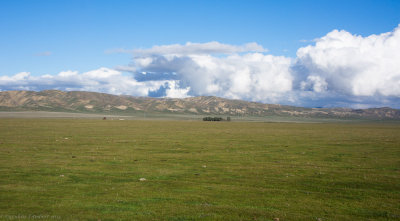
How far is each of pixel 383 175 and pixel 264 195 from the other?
35.9ft

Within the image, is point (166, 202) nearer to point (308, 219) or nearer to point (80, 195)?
point (80, 195)

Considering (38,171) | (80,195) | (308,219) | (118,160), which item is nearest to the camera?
(308,219)

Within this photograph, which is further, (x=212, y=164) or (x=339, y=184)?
(x=212, y=164)

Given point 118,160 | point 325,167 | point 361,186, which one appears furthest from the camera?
point 118,160

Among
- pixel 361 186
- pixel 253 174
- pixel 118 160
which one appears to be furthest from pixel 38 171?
pixel 361 186

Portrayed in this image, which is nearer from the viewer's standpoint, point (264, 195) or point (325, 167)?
point (264, 195)

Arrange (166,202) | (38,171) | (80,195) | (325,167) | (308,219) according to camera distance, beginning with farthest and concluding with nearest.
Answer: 1. (325,167)
2. (38,171)
3. (80,195)
4. (166,202)
5. (308,219)

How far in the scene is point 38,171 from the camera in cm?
2336

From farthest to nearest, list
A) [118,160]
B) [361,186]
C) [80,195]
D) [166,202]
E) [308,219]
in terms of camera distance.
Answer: [118,160] < [361,186] < [80,195] < [166,202] < [308,219]

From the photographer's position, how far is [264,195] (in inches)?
686

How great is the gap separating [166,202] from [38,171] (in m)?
12.0

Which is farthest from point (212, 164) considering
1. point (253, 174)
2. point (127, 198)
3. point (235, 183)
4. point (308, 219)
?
point (308, 219)

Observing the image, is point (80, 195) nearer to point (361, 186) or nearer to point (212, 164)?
point (212, 164)

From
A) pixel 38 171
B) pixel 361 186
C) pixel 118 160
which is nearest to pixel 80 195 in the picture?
pixel 38 171
